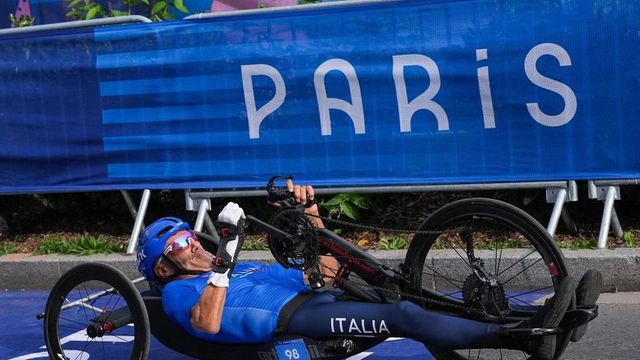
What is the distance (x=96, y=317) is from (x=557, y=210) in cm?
313

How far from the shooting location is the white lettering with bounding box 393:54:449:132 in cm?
604

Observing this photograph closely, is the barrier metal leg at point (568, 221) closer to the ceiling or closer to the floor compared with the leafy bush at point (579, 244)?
closer to the ceiling

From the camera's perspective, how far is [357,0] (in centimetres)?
622

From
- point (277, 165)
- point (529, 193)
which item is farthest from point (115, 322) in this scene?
point (529, 193)

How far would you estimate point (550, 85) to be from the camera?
19.1ft

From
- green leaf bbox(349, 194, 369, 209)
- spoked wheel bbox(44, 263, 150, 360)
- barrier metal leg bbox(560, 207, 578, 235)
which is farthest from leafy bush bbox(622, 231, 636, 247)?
spoked wheel bbox(44, 263, 150, 360)

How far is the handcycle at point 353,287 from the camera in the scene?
146 inches

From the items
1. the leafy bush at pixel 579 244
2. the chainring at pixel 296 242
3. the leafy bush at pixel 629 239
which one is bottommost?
the leafy bush at pixel 579 244

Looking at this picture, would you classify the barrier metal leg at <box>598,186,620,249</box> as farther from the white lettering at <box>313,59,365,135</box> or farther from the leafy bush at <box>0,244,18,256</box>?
the leafy bush at <box>0,244,18,256</box>

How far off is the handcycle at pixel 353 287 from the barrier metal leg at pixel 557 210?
58.0 inches

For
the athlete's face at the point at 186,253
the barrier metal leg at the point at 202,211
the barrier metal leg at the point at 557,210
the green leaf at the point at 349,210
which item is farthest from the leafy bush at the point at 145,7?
the athlete's face at the point at 186,253

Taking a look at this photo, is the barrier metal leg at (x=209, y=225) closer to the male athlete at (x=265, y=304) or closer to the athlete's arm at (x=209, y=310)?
the male athlete at (x=265, y=304)

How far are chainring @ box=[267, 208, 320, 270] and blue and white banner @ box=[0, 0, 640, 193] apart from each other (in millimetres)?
2210

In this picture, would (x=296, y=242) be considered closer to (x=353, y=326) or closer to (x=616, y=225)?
(x=353, y=326)
